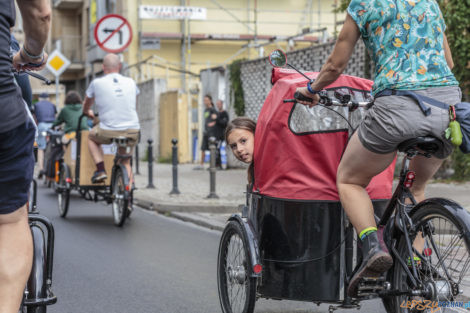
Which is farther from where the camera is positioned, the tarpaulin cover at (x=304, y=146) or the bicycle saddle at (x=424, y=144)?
the tarpaulin cover at (x=304, y=146)

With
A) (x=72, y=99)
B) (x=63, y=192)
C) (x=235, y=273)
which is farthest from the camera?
(x=72, y=99)

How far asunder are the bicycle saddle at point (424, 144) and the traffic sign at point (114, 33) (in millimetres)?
11613

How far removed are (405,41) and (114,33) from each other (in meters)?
11.7

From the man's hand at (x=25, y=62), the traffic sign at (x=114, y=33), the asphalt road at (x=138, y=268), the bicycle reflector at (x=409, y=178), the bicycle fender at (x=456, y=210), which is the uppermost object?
the traffic sign at (x=114, y=33)

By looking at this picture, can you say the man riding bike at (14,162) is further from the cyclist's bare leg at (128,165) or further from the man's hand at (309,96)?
the cyclist's bare leg at (128,165)

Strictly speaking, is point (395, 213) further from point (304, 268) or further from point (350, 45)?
point (350, 45)

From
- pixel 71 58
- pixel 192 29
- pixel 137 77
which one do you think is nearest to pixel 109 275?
pixel 137 77

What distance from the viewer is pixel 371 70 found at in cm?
1430

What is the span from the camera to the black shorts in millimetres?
3004

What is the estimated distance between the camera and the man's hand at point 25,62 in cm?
358

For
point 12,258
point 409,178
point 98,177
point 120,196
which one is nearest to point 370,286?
point 409,178

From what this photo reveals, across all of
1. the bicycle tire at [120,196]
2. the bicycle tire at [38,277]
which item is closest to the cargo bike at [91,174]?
the bicycle tire at [120,196]

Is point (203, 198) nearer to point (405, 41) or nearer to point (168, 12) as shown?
point (405, 41)

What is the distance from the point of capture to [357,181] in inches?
159
